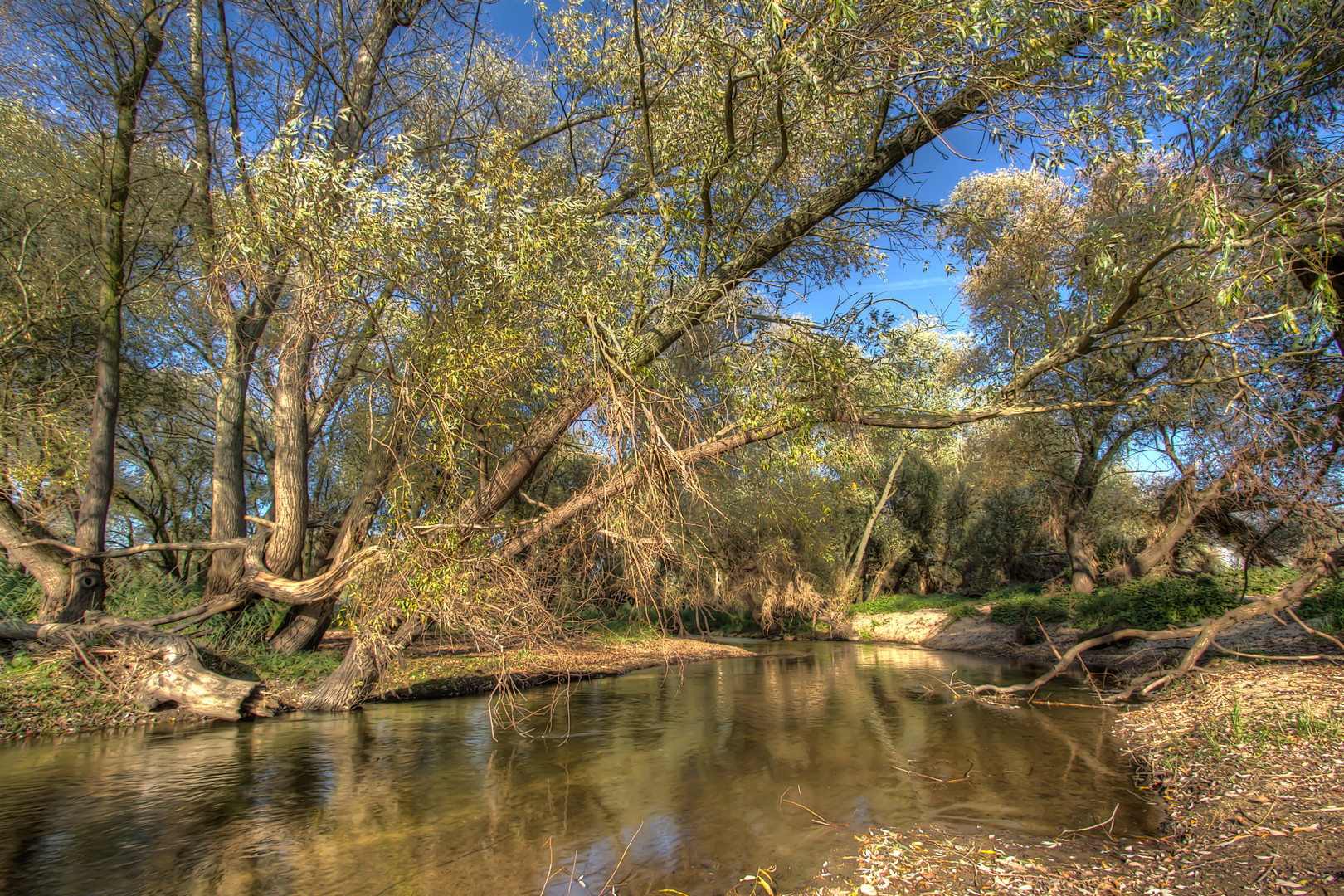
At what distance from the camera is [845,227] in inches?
450

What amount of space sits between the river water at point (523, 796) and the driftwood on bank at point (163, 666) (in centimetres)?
55

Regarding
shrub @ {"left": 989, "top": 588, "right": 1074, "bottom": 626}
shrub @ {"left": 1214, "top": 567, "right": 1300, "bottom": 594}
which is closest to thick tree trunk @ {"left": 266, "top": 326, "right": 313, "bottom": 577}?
shrub @ {"left": 989, "top": 588, "right": 1074, "bottom": 626}

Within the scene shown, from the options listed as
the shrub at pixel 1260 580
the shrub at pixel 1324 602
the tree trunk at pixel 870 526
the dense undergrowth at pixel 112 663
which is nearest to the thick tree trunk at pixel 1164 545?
the shrub at pixel 1260 580

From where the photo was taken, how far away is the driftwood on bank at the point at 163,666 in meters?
10.5

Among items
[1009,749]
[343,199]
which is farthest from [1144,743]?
[343,199]

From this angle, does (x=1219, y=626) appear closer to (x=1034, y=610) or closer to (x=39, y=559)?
(x=1034, y=610)

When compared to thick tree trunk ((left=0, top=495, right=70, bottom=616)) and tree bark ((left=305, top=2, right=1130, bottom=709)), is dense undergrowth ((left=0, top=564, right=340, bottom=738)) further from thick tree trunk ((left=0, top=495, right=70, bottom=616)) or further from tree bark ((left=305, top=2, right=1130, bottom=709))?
tree bark ((left=305, top=2, right=1130, bottom=709))

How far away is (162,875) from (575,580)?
6.65m

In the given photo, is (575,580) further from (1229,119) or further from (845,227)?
(1229,119)

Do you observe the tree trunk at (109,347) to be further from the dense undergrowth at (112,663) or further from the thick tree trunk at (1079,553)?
the thick tree trunk at (1079,553)

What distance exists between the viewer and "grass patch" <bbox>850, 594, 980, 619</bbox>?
84.0ft

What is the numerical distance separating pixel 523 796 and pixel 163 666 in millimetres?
7512

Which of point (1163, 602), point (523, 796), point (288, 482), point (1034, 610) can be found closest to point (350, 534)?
point (288, 482)

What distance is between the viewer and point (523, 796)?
7.02 m
